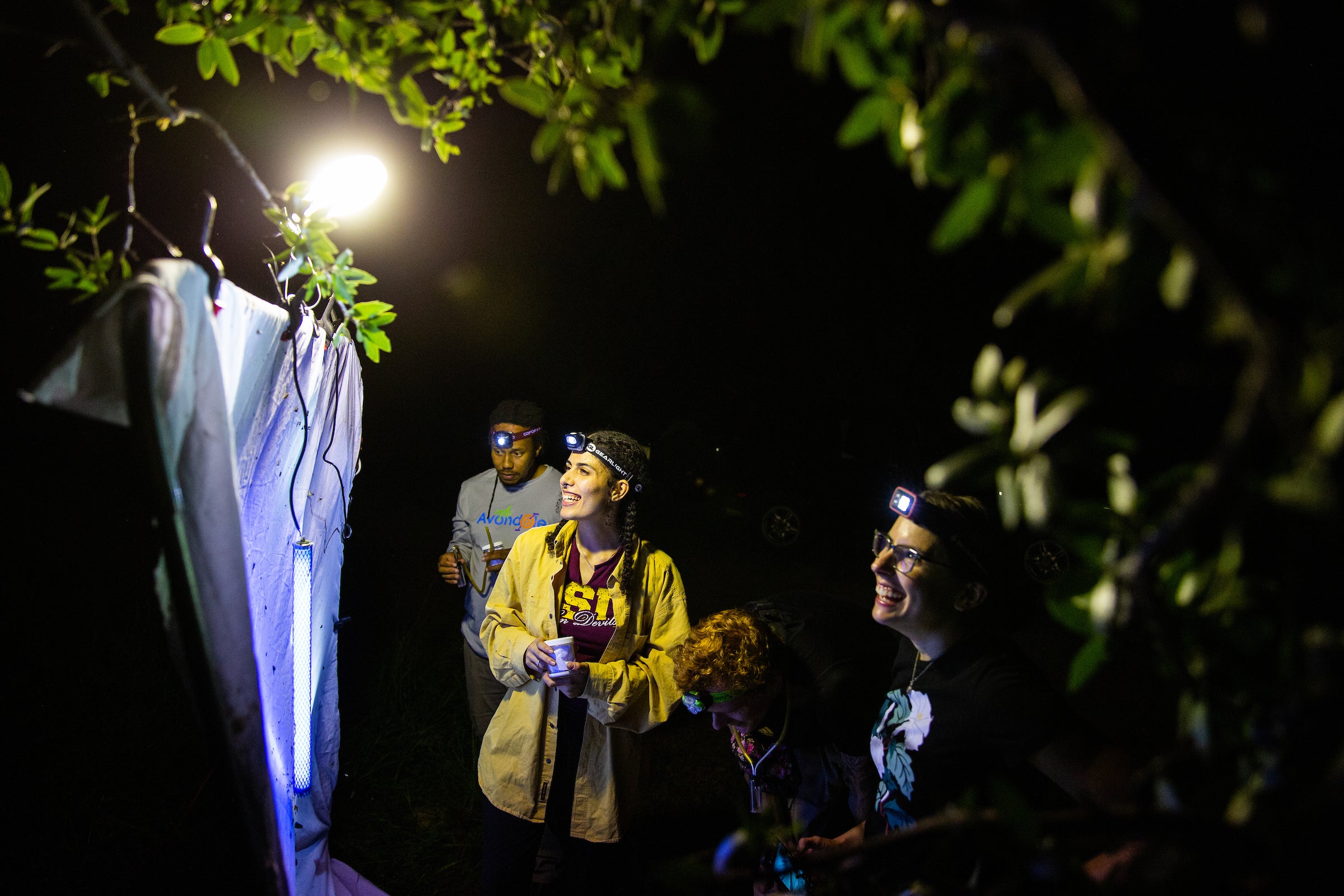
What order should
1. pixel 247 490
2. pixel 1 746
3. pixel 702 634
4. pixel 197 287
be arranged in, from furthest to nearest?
pixel 1 746 < pixel 702 634 < pixel 247 490 < pixel 197 287

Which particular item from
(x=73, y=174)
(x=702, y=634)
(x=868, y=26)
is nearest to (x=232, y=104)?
(x=868, y=26)

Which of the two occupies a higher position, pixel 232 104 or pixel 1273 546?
pixel 232 104

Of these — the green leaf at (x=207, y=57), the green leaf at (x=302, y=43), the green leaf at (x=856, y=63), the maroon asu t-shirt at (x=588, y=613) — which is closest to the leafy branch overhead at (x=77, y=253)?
the green leaf at (x=207, y=57)

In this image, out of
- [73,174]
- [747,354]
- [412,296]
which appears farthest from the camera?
[412,296]

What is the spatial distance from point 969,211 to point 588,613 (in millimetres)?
2452

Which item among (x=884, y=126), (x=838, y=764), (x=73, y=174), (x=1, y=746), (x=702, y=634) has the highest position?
(x=73, y=174)

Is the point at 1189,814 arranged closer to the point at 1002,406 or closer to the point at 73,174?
the point at 1002,406

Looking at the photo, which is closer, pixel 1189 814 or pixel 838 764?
pixel 1189 814

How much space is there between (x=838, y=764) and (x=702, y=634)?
2.25 feet

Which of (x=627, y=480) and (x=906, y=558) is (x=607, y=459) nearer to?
(x=627, y=480)

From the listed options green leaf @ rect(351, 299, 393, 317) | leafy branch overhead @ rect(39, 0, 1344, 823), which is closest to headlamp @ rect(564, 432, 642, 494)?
green leaf @ rect(351, 299, 393, 317)

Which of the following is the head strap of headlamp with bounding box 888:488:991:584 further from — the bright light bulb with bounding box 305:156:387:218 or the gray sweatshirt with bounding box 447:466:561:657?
the gray sweatshirt with bounding box 447:466:561:657

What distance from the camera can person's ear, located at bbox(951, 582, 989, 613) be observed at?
2.06 meters

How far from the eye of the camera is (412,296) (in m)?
12.4
